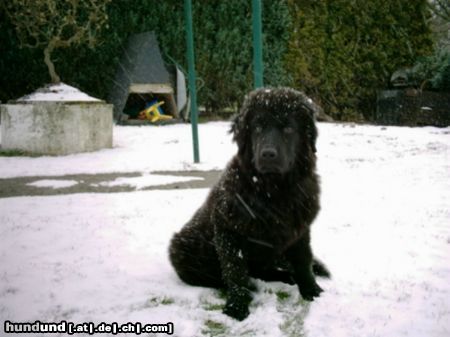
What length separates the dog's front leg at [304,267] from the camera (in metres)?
2.56

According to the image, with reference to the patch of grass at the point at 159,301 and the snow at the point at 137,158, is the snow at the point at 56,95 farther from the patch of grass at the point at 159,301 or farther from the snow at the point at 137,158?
the patch of grass at the point at 159,301

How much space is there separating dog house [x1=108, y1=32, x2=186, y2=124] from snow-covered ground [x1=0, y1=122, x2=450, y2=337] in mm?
5778

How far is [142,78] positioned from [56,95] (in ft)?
13.6

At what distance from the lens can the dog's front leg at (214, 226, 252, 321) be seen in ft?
7.77

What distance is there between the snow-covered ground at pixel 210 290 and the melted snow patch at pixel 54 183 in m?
0.06

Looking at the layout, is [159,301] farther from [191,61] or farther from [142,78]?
[142,78]

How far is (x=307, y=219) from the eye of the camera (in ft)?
8.25

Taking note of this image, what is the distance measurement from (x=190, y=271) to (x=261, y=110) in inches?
43.9

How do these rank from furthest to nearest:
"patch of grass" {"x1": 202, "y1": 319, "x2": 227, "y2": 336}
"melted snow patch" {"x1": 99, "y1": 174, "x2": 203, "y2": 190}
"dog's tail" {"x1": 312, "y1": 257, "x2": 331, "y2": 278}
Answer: "melted snow patch" {"x1": 99, "y1": 174, "x2": 203, "y2": 190} < "dog's tail" {"x1": 312, "y1": 257, "x2": 331, "y2": 278} < "patch of grass" {"x1": 202, "y1": 319, "x2": 227, "y2": 336}

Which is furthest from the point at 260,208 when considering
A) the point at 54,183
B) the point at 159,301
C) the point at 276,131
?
the point at 54,183

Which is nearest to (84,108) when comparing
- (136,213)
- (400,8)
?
(136,213)

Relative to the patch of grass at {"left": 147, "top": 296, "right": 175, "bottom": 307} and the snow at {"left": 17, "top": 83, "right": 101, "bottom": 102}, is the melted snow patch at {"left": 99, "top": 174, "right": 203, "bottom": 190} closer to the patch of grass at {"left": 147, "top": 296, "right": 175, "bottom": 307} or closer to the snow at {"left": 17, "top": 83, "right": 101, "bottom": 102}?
the snow at {"left": 17, "top": 83, "right": 101, "bottom": 102}

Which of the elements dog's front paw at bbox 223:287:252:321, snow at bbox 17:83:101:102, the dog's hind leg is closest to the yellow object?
snow at bbox 17:83:101:102

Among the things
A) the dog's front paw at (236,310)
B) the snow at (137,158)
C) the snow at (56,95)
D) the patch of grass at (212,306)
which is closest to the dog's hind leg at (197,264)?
the patch of grass at (212,306)
